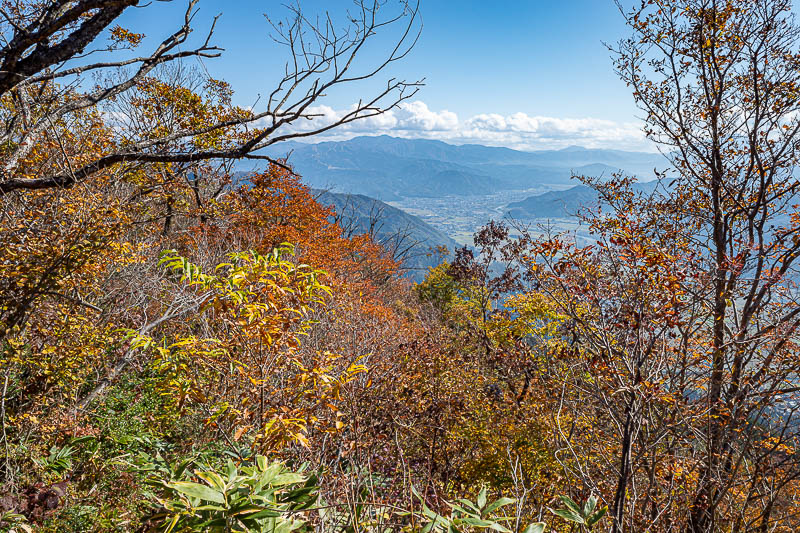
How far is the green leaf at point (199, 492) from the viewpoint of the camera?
1.25 metres

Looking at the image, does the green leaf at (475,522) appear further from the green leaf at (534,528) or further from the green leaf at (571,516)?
the green leaf at (571,516)

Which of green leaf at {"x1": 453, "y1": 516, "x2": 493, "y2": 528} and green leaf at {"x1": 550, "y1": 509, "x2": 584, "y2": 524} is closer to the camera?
green leaf at {"x1": 453, "y1": 516, "x2": 493, "y2": 528}

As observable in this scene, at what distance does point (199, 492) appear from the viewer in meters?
1.28

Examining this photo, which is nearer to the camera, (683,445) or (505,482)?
(683,445)

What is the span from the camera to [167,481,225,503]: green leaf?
1247 mm

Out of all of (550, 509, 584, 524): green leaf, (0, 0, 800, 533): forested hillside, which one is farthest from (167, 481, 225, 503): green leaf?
(550, 509, 584, 524): green leaf

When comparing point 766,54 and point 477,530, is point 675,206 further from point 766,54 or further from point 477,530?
point 477,530

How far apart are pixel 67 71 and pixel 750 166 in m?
9.29

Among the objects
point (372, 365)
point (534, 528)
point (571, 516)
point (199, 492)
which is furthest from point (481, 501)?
point (372, 365)

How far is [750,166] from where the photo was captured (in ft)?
21.3

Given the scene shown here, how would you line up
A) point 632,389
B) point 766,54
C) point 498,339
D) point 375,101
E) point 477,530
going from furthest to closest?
point 498,339 → point 766,54 → point 632,389 → point 375,101 → point 477,530

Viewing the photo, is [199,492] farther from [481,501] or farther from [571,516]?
[571,516]

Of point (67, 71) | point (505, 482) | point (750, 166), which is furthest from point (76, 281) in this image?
point (750, 166)

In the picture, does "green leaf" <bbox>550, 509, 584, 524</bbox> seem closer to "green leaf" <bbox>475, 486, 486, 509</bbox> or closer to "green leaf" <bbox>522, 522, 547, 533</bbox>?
"green leaf" <bbox>522, 522, 547, 533</bbox>
